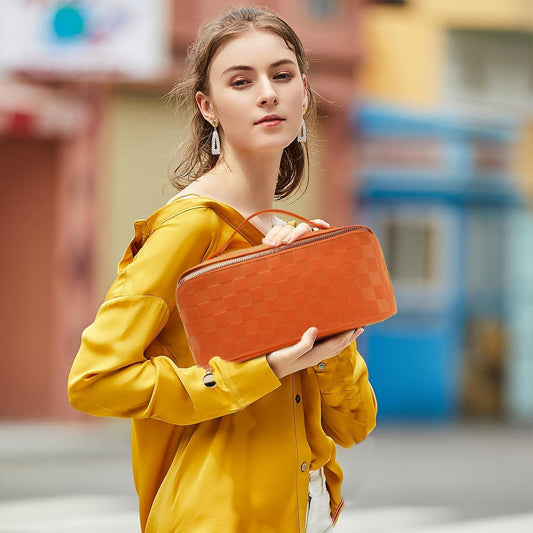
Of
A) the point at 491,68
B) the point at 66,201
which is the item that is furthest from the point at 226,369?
the point at 491,68

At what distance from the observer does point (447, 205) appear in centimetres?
1435

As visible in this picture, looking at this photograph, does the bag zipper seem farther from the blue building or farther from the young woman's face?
the blue building

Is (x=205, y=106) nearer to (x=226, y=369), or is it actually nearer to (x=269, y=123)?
(x=269, y=123)

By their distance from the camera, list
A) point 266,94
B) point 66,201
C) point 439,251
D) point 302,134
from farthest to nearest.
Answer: point 439,251
point 66,201
point 302,134
point 266,94

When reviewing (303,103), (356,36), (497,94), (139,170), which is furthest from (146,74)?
(303,103)

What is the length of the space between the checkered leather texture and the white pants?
354mm

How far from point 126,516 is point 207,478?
5.16 metres

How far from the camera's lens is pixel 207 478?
1903 millimetres

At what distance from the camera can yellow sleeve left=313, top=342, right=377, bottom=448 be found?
202 centimetres

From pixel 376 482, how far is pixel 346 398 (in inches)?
270

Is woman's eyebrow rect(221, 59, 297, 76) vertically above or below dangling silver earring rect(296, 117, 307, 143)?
above

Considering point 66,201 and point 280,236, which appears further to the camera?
point 66,201

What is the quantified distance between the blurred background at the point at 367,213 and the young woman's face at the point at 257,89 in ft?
16.0

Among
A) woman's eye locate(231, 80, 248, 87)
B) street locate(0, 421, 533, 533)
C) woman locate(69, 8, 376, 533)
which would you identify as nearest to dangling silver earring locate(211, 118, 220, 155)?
woman locate(69, 8, 376, 533)
